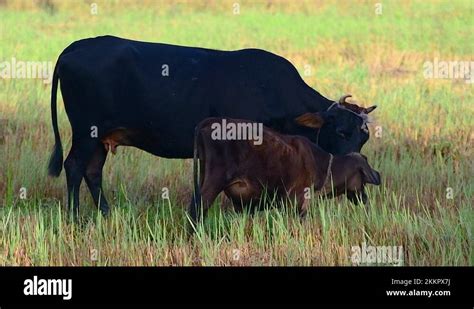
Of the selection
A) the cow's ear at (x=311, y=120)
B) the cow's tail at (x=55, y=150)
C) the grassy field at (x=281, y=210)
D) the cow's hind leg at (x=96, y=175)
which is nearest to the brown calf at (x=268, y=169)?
the cow's ear at (x=311, y=120)

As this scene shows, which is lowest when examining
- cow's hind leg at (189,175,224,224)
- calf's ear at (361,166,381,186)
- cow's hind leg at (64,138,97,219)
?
cow's hind leg at (189,175,224,224)

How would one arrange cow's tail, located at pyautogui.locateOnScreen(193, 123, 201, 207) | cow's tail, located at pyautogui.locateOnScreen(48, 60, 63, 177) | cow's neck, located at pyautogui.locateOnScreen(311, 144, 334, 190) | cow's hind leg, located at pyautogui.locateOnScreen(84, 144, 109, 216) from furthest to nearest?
cow's tail, located at pyautogui.locateOnScreen(48, 60, 63, 177), cow's hind leg, located at pyautogui.locateOnScreen(84, 144, 109, 216), cow's neck, located at pyautogui.locateOnScreen(311, 144, 334, 190), cow's tail, located at pyautogui.locateOnScreen(193, 123, 201, 207)

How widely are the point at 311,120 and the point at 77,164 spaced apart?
1.53 meters

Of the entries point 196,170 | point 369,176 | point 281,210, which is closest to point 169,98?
point 196,170

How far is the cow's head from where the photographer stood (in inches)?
307

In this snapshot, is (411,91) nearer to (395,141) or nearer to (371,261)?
(395,141)

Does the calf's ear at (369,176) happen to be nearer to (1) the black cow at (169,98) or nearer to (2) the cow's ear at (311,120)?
(1) the black cow at (169,98)

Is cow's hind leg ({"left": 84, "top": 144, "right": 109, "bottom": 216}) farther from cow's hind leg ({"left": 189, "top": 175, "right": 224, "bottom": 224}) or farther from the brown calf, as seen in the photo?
cow's hind leg ({"left": 189, "top": 175, "right": 224, "bottom": 224})

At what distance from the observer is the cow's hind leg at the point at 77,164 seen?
787cm

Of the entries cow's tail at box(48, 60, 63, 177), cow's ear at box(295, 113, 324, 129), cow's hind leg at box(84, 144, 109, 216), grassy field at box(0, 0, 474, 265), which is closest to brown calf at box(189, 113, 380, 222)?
cow's ear at box(295, 113, 324, 129)

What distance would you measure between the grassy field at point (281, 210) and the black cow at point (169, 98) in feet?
1.17

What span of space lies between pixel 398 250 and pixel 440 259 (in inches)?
9.8

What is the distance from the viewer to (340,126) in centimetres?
782

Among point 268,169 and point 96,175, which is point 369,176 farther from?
point 96,175
